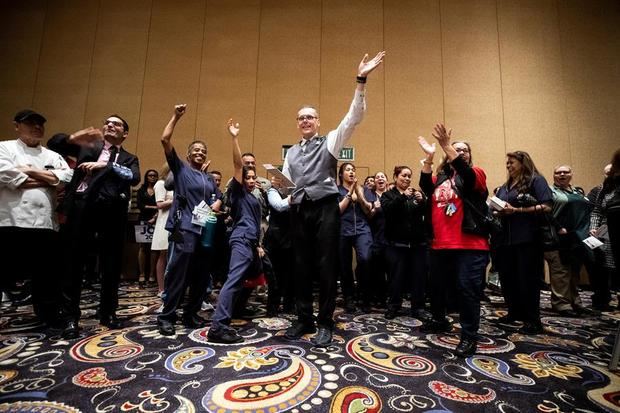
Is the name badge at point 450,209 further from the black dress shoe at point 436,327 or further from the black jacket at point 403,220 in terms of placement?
the black dress shoe at point 436,327

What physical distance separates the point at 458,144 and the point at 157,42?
19.0 feet

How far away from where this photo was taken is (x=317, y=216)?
1983 mm

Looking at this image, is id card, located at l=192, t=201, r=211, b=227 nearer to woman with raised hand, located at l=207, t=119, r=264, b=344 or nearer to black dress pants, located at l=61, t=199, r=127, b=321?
woman with raised hand, located at l=207, t=119, r=264, b=344

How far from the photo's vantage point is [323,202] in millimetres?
1982

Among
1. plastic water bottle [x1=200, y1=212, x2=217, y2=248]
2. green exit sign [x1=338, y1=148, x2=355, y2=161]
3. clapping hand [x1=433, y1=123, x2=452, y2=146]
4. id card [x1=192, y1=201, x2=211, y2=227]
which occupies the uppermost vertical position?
green exit sign [x1=338, y1=148, x2=355, y2=161]

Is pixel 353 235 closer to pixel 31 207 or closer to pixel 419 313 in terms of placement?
pixel 419 313

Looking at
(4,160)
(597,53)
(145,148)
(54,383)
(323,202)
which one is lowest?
(54,383)

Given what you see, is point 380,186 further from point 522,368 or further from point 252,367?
point 252,367

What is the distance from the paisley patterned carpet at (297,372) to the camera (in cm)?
119

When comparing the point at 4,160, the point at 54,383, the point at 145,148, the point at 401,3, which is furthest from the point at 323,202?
the point at 401,3

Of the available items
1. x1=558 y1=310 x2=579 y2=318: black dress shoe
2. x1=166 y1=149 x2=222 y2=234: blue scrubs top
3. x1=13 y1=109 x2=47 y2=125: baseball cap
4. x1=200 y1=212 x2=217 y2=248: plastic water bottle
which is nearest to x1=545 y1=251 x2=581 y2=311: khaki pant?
x1=558 y1=310 x2=579 y2=318: black dress shoe

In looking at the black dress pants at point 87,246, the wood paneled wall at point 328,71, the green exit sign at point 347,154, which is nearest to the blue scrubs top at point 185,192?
the black dress pants at point 87,246

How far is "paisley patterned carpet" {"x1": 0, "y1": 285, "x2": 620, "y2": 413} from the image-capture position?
3.91 feet

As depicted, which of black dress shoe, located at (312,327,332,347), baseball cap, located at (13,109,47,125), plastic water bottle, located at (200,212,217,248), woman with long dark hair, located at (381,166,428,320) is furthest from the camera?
woman with long dark hair, located at (381,166,428,320)
